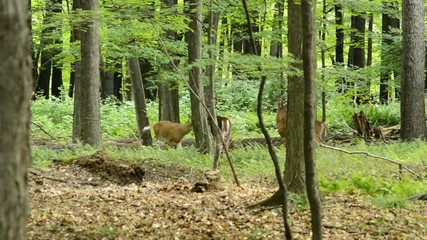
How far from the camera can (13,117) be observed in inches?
92.7

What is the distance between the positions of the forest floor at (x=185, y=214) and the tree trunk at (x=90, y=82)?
13.6 ft

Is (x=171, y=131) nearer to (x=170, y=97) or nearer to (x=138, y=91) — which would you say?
(x=138, y=91)

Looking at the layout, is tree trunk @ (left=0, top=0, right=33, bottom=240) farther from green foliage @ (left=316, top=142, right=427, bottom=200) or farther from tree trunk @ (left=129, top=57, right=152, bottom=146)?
tree trunk @ (left=129, top=57, right=152, bottom=146)

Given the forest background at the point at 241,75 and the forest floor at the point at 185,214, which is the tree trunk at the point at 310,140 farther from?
the forest floor at the point at 185,214

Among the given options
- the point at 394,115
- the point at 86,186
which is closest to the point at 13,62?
the point at 86,186

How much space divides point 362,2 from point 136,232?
983 cm

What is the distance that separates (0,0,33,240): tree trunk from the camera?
231 cm

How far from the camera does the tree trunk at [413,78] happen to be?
1310 cm

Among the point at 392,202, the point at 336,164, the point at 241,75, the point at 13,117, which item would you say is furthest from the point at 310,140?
the point at 336,164

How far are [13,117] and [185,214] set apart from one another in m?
4.59

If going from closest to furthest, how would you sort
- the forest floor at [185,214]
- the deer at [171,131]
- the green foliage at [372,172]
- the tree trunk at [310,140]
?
the tree trunk at [310,140] < the forest floor at [185,214] < the green foliage at [372,172] < the deer at [171,131]

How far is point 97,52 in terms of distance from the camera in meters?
13.3

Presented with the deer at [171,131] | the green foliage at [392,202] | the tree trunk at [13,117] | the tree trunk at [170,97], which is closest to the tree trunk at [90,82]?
the deer at [171,131]

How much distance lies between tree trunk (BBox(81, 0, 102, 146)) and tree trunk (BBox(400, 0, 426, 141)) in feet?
22.4
